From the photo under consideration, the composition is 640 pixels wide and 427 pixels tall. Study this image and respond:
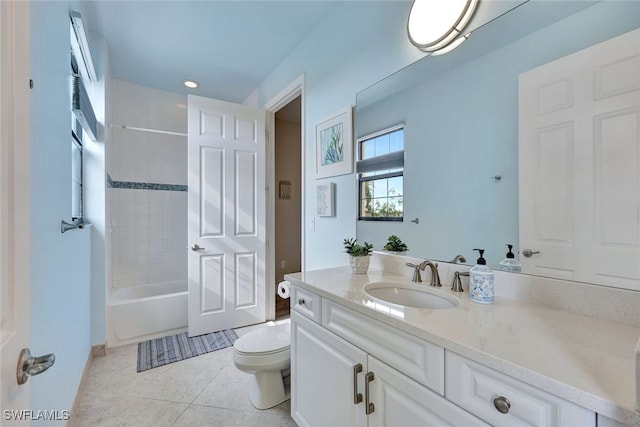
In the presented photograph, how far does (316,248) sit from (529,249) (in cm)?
141

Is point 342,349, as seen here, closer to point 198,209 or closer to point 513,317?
point 513,317

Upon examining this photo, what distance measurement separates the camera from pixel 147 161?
3.21 m

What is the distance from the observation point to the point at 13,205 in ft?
1.68

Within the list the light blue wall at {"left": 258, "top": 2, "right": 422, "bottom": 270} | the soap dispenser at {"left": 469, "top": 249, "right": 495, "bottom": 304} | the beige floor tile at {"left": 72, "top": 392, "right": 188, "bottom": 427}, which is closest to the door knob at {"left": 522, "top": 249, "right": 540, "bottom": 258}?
the soap dispenser at {"left": 469, "top": 249, "right": 495, "bottom": 304}

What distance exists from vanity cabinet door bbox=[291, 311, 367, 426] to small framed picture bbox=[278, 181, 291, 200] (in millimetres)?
2790

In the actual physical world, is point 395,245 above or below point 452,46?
below

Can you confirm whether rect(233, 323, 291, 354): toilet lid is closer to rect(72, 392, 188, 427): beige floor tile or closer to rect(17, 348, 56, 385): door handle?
rect(72, 392, 188, 427): beige floor tile

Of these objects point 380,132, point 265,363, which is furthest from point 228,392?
point 380,132

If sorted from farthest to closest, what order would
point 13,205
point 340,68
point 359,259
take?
point 340,68, point 359,259, point 13,205

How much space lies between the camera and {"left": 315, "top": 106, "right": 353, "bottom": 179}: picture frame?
182 cm

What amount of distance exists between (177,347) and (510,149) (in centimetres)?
273

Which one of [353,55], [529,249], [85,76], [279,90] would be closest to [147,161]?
[85,76]

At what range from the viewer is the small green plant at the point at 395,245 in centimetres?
149

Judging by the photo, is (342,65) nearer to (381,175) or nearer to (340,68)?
(340,68)
